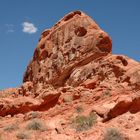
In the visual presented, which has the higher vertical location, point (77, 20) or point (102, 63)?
point (77, 20)

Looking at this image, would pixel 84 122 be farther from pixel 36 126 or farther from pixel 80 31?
pixel 80 31

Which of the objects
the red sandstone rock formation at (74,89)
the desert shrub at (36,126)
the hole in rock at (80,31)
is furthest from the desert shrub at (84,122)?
the hole in rock at (80,31)

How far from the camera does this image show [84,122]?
1702 cm

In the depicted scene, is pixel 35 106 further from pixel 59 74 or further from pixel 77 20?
pixel 77 20

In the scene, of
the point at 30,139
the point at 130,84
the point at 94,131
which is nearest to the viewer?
the point at 94,131

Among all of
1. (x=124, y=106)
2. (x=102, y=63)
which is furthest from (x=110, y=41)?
(x=124, y=106)

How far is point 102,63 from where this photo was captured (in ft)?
87.2

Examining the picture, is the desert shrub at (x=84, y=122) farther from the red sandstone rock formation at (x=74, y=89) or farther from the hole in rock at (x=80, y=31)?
the hole in rock at (x=80, y=31)

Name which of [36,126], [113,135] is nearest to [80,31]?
[36,126]

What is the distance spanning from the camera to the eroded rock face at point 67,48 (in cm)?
2836

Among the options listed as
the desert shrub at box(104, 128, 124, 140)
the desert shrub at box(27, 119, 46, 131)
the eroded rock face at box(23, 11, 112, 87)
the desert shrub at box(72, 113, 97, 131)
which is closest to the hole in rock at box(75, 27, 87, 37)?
the eroded rock face at box(23, 11, 112, 87)

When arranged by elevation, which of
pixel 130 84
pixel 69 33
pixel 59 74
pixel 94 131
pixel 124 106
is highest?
pixel 69 33

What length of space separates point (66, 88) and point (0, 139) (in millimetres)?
10770

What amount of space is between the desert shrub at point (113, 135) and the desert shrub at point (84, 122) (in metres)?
2.35
